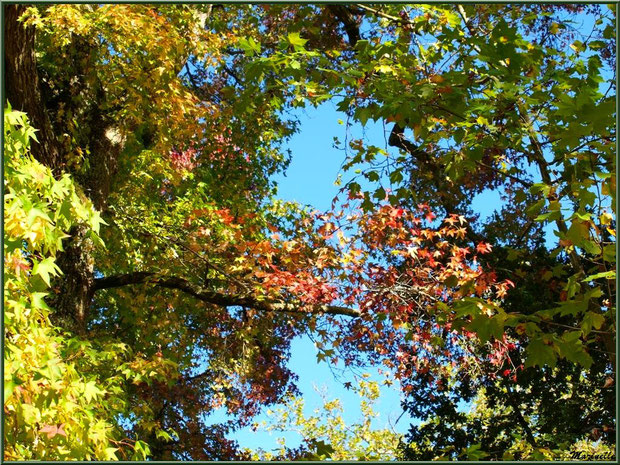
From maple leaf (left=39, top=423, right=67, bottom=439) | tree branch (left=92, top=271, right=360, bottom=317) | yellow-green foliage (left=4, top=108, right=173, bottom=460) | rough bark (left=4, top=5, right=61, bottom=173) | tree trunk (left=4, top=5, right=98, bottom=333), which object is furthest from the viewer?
tree branch (left=92, top=271, right=360, bottom=317)

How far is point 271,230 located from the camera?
8.05 m

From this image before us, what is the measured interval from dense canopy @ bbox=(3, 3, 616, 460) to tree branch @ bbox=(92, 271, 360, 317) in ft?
0.11

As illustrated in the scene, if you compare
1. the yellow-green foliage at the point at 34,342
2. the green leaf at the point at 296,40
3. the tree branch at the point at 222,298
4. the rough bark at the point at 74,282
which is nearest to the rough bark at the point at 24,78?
the rough bark at the point at 74,282

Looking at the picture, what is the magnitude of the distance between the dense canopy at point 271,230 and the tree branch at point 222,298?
3cm

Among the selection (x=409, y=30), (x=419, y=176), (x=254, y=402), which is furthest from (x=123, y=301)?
(x=409, y=30)

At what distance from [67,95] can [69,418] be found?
5.49m

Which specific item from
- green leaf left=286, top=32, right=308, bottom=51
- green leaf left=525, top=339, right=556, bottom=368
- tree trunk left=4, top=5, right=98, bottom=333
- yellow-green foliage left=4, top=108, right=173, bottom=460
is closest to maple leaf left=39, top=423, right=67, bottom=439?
yellow-green foliage left=4, top=108, right=173, bottom=460

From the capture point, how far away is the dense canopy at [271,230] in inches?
163

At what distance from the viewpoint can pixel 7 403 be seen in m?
3.57

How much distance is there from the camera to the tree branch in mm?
8258

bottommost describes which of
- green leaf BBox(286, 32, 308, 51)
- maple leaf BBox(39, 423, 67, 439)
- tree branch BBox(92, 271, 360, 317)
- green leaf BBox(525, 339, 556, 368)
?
maple leaf BBox(39, 423, 67, 439)

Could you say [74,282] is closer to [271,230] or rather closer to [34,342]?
[271,230]

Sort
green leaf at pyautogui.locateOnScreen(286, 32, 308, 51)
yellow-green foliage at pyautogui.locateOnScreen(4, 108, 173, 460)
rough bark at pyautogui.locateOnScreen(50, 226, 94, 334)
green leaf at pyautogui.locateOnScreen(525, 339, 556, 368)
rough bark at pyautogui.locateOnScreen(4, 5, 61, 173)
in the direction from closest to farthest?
yellow-green foliage at pyautogui.locateOnScreen(4, 108, 173, 460) → green leaf at pyautogui.locateOnScreen(525, 339, 556, 368) → green leaf at pyautogui.locateOnScreen(286, 32, 308, 51) → rough bark at pyautogui.locateOnScreen(4, 5, 61, 173) → rough bark at pyautogui.locateOnScreen(50, 226, 94, 334)

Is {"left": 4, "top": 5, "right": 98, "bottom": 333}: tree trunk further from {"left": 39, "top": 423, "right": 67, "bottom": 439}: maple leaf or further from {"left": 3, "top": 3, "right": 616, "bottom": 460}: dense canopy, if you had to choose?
{"left": 39, "top": 423, "right": 67, "bottom": 439}: maple leaf
